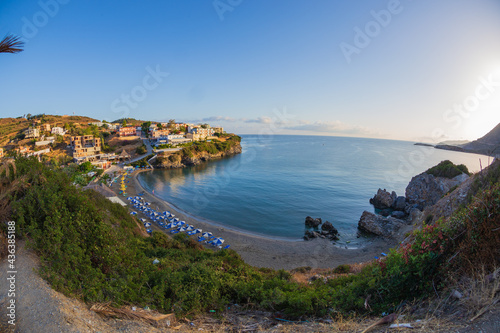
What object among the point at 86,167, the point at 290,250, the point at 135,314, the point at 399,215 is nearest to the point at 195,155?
the point at 86,167

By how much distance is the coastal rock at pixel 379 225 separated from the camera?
801 inches

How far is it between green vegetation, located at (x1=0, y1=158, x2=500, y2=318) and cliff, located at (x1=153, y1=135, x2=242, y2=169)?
49.5 meters

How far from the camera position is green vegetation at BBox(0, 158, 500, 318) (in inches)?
134

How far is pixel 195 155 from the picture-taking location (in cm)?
6062

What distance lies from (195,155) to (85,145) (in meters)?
28.2

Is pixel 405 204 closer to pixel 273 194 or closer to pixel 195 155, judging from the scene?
pixel 273 194

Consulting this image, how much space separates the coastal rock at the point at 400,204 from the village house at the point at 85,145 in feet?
210

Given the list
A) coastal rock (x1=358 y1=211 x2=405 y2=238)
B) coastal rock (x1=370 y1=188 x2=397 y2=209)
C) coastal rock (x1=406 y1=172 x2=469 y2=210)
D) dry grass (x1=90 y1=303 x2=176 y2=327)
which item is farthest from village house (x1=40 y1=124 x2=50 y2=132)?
coastal rock (x1=406 y1=172 x2=469 y2=210)

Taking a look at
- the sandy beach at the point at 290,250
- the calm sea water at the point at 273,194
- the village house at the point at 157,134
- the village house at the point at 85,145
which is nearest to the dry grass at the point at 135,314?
the sandy beach at the point at 290,250

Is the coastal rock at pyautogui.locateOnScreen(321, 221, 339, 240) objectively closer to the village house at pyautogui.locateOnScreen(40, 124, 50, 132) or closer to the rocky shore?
the rocky shore

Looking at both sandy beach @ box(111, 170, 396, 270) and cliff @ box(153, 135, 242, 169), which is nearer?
sandy beach @ box(111, 170, 396, 270)

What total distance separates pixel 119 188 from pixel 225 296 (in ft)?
110

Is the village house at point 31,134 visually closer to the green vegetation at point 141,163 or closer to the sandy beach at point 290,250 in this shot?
the green vegetation at point 141,163

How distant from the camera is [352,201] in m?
29.5
